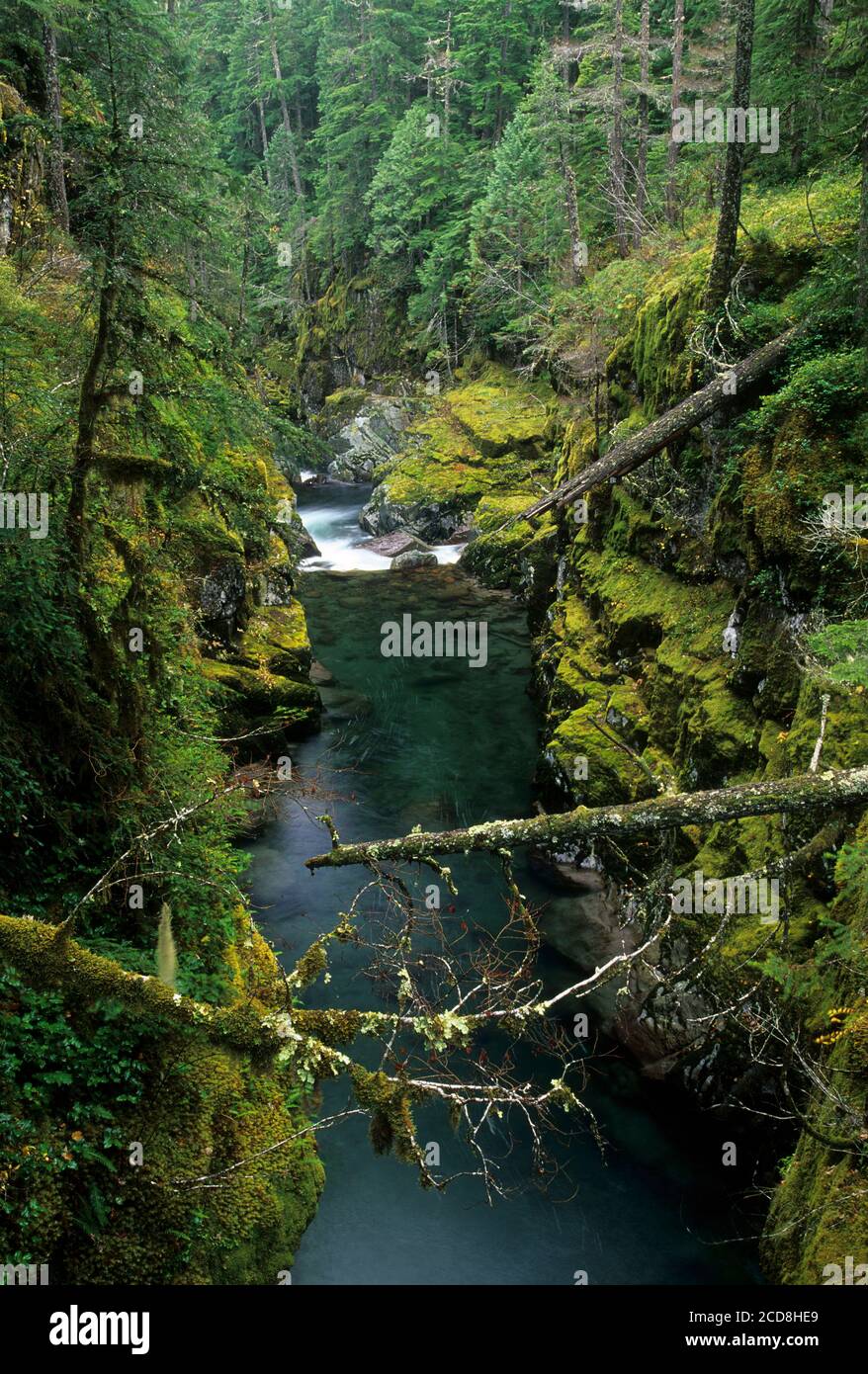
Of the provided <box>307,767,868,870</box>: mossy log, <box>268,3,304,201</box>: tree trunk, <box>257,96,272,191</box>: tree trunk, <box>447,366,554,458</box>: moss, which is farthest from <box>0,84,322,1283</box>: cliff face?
<box>257,96,272,191</box>: tree trunk

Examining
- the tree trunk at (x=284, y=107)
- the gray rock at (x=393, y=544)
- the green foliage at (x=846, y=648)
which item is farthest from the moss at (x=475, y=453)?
the tree trunk at (x=284, y=107)

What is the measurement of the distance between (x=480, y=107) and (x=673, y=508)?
38542 millimetres

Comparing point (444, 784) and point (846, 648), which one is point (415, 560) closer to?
point (444, 784)

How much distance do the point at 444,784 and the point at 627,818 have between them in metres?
10.6

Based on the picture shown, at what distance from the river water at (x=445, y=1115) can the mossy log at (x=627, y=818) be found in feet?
15.9

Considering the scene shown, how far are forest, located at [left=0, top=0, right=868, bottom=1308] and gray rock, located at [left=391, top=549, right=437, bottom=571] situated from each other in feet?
23.3

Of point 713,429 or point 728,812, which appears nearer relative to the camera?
point 728,812

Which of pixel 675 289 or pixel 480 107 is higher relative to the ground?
pixel 480 107

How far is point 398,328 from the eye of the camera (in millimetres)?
44812

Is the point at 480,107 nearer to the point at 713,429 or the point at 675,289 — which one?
the point at 675,289

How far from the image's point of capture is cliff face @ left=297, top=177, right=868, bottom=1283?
298 inches

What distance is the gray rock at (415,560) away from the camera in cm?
3075
